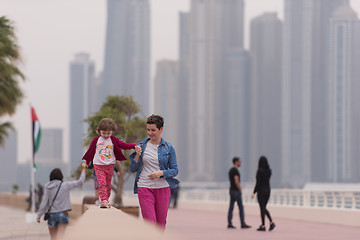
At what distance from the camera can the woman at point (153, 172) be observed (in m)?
7.64

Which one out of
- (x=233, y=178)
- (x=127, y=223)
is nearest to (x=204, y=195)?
(x=233, y=178)

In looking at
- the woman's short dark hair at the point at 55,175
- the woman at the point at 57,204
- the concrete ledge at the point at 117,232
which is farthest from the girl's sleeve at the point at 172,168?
the concrete ledge at the point at 117,232

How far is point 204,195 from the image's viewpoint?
40.7 metres

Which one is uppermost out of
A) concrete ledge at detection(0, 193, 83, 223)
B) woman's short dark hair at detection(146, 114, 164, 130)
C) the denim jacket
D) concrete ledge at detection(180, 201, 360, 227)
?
woman's short dark hair at detection(146, 114, 164, 130)

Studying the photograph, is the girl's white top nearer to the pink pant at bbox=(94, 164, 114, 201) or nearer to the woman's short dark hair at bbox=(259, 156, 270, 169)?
the pink pant at bbox=(94, 164, 114, 201)

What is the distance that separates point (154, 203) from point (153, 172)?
384 millimetres

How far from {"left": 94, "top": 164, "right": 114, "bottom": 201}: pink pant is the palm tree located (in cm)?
1583

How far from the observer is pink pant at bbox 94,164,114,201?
8070 millimetres

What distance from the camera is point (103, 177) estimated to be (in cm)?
809

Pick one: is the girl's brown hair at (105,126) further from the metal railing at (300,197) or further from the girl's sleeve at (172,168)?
the metal railing at (300,197)

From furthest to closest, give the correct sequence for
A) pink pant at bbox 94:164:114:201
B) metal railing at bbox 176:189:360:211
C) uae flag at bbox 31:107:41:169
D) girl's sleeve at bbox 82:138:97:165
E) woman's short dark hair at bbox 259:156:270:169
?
uae flag at bbox 31:107:41:169, metal railing at bbox 176:189:360:211, woman's short dark hair at bbox 259:156:270:169, girl's sleeve at bbox 82:138:97:165, pink pant at bbox 94:164:114:201

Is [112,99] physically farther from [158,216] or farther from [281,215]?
[158,216]

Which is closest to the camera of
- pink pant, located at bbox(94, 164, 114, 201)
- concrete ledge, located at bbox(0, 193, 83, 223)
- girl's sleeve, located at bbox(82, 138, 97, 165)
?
pink pant, located at bbox(94, 164, 114, 201)

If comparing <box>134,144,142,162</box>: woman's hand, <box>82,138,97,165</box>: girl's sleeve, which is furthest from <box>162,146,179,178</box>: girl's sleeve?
<box>82,138,97,165</box>: girl's sleeve
